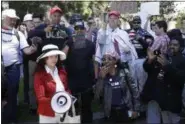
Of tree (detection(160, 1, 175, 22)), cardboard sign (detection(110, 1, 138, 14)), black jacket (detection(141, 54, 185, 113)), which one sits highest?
cardboard sign (detection(110, 1, 138, 14))

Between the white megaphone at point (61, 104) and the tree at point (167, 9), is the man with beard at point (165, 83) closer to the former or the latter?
the white megaphone at point (61, 104)

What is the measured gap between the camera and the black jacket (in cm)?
615

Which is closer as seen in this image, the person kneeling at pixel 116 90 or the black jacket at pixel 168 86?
the black jacket at pixel 168 86

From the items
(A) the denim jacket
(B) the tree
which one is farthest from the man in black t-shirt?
(B) the tree

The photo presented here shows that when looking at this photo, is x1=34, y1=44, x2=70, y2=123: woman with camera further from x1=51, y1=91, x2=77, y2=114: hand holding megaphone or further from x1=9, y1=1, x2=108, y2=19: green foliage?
x1=9, y1=1, x2=108, y2=19: green foliage

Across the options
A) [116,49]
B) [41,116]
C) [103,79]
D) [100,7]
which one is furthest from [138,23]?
[100,7]

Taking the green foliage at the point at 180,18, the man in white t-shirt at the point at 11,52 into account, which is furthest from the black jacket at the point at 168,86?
the green foliage at the point at 180,18

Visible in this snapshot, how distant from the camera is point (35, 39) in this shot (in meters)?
7.61

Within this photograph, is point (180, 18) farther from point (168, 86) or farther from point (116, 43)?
point (168, 86)

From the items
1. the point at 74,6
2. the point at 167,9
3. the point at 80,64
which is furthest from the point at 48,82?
the point at 74,6

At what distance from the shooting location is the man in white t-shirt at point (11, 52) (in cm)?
739

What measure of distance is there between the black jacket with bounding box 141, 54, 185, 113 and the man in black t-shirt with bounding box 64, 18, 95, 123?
148 cm

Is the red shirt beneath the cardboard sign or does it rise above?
beneath

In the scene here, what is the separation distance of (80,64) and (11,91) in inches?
49.4
